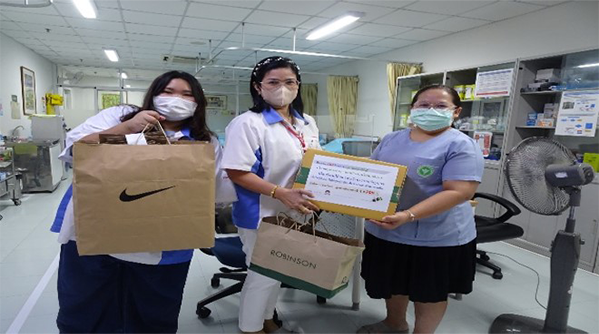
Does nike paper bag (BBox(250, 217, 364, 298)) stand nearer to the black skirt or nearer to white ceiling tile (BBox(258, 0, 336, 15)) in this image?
the black skirt

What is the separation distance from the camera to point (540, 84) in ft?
11.0

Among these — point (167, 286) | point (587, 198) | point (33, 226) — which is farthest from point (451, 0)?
point (33, 226)

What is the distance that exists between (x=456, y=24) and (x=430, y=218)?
3.80m

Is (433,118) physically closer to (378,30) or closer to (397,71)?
(378,30)

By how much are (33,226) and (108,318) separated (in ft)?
9.78

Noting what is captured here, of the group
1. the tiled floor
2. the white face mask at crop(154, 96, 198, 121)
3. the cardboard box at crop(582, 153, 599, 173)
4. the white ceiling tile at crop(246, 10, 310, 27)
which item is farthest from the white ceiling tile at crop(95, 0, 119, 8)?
the cardboard box at crop(582, 153, 599, 173)

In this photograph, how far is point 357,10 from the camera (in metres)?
4.01

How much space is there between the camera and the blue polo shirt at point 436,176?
1.40m

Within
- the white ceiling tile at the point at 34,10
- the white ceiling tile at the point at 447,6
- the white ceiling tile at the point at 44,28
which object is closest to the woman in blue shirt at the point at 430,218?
the white ceiling tile at the point at 447,6

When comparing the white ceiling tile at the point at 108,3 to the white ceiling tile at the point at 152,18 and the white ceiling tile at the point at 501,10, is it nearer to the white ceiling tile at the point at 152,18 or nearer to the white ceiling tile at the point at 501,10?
the white ceiling tile at the point at 152,18

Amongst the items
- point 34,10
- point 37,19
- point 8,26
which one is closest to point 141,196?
point 34,10

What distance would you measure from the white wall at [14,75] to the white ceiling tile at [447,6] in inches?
235

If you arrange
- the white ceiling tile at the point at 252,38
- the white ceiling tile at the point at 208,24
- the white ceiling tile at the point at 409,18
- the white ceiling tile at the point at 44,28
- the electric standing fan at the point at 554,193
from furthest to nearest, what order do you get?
the white ceiling tile at the point at 252,38 → the white ceiling tile at the point at 44,28 → the white ceiling tile at the point at 208,24 → the white ceiling tile at the point at 409,18 → the electric standing fan at the point at 554,193

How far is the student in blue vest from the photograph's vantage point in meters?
1.15
